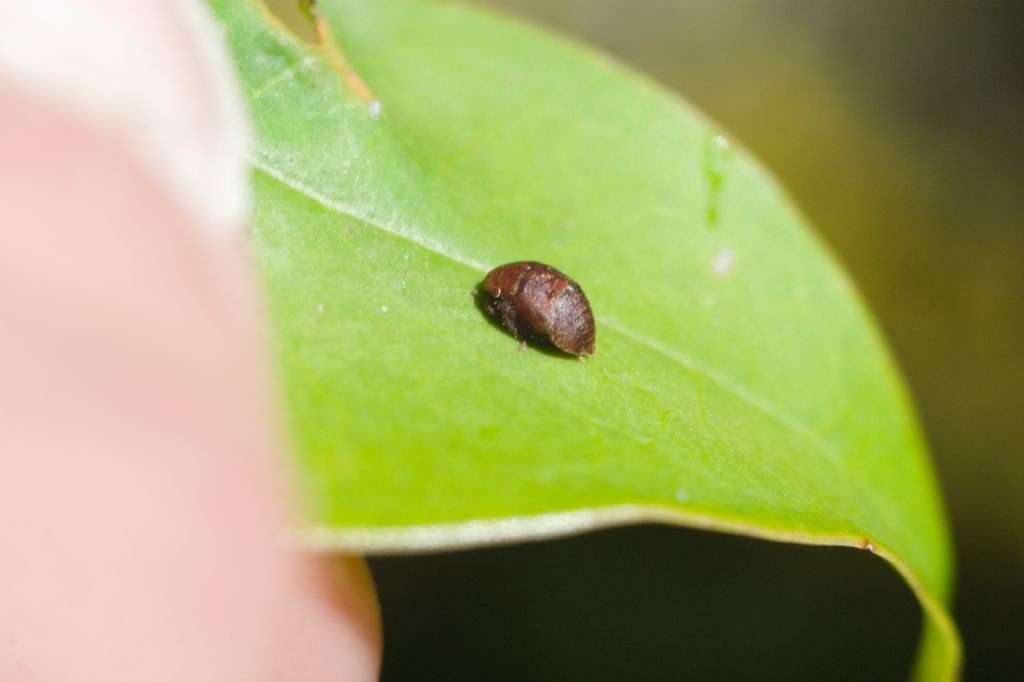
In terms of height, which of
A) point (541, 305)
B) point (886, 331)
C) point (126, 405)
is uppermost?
point (126, 405)

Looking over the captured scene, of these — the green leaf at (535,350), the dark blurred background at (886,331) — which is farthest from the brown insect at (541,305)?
the dark blurred background at (886,331)

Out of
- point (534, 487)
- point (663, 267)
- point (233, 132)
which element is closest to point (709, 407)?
point (663, 267)

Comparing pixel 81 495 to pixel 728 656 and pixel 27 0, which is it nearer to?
pixel 27 0

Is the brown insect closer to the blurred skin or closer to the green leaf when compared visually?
the green leaf

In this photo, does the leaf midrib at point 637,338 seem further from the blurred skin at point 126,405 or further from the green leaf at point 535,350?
the blurred skin at point 126,405

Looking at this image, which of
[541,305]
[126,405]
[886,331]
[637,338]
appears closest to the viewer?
[126,405]

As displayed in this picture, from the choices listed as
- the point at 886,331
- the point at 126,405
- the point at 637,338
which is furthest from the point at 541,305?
the point at 886,331

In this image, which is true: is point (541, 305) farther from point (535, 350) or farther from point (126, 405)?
point (126, 405)
